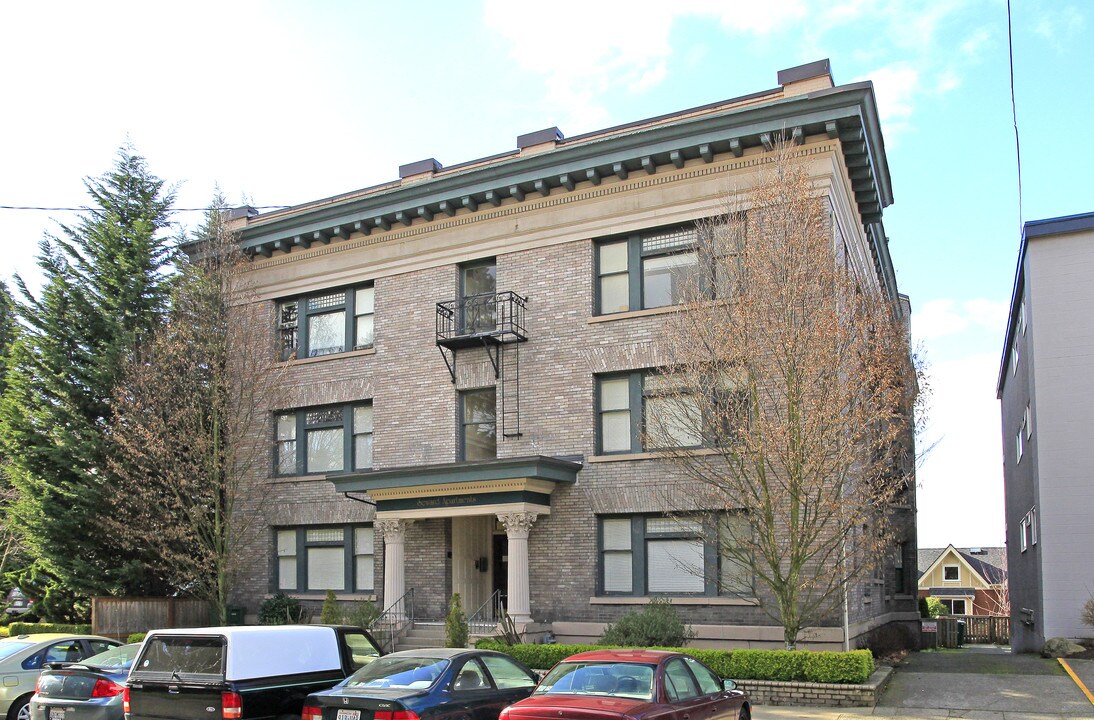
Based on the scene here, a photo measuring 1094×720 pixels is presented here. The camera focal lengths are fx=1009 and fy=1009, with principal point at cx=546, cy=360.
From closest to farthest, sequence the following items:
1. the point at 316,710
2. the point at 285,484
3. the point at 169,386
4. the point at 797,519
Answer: the point at 316,710
the point at 797,519
the point at 169,386
the point at 285,484

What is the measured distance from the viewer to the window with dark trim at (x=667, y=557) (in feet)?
70.2

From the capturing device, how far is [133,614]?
27.4 metres

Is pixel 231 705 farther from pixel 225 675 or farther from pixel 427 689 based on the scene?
pixel 427 689

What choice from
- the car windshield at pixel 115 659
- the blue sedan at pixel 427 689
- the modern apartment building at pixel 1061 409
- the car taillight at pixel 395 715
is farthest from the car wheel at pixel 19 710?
the modern apartment building at pixel 1061 409

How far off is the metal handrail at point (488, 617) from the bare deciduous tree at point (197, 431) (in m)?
6.63

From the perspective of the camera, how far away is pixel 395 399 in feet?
88.4

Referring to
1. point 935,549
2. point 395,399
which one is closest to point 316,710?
point 395,399

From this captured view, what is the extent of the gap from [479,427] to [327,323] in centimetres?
642

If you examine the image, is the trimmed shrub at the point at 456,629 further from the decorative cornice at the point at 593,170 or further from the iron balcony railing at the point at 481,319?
the decorative cornice at the point at 593,170

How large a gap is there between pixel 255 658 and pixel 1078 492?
19.8 m

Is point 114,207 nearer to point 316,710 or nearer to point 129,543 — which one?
point 129,543

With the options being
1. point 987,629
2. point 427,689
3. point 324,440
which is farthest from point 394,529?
point 987,629

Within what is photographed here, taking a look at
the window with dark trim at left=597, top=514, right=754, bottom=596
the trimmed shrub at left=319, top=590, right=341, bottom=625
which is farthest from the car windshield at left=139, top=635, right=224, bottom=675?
the trimmed shrub at left=319, top=590, right=341, bottom=625

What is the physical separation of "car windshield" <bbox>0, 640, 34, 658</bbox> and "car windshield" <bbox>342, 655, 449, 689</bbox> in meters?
7.84
